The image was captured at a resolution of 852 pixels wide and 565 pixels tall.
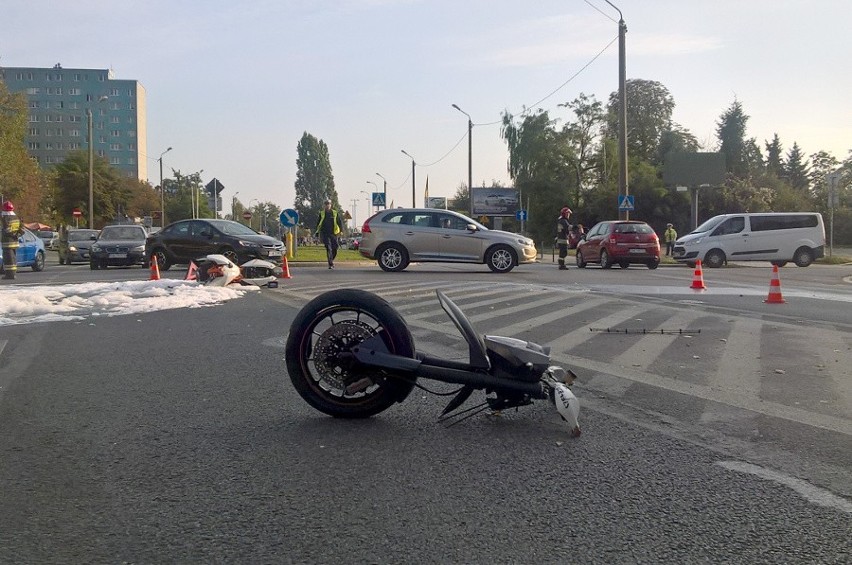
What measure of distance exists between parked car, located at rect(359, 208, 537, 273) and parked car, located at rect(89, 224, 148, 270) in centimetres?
814

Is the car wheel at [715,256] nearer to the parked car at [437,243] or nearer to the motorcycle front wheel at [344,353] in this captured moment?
the parked car at [437,243]

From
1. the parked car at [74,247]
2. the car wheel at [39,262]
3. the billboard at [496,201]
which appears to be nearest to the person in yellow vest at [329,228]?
the car wheel at [39,262]

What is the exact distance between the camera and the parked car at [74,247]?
3187 cm

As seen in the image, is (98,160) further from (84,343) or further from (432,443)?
(432,443)

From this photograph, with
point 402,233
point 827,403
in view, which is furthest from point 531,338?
point 402,233

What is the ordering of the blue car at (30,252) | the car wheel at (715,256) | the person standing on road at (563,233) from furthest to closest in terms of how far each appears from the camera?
the car wheel at (715,256) < the blue car at (30,252) < the person standing on road at (563,233)

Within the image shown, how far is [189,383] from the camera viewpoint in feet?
21.0

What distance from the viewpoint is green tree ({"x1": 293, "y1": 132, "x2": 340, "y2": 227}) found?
427 feet

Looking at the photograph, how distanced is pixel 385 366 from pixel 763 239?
2661cm

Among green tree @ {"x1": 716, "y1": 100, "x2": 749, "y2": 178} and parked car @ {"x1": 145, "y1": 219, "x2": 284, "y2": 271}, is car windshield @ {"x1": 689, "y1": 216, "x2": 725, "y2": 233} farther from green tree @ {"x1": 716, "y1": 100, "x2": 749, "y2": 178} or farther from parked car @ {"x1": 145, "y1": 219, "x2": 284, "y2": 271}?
green tree @ {"x1": 716, "y1": 100, "x2": 749, "y2": 178}

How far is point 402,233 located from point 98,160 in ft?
211

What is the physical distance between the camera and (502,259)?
70.7 feet

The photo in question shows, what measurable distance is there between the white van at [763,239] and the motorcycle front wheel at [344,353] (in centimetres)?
2558

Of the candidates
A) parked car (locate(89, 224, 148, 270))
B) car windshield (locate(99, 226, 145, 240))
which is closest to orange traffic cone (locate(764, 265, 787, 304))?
parked car (locate(89, 224, 148, 270))
